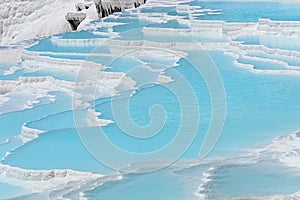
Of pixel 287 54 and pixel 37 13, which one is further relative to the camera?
pixel 37 13

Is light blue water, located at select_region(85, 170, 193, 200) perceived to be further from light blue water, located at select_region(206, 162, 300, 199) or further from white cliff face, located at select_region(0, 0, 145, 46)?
white cliff face, located at select_region(0, 0, 145, 46)

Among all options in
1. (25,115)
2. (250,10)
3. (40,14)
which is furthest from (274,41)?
(40,14)

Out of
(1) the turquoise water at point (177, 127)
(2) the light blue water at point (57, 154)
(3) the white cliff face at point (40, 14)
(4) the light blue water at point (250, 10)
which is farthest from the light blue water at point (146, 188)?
(3) the white cliff face at point (40, 14)

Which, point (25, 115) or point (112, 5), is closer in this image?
point (25, 115)

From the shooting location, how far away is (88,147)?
16.7 ft

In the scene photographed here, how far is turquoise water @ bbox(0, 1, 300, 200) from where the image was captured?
12.9 feet

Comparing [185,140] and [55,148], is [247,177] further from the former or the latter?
[55,148]

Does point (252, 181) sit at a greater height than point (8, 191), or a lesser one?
greater

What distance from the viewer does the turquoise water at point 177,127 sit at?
3941 millimetres

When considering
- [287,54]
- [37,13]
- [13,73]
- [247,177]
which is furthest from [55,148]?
[37,13]

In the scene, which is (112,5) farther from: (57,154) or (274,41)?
(57,154)

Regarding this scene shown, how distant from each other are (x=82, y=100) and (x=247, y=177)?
3467 millimetres

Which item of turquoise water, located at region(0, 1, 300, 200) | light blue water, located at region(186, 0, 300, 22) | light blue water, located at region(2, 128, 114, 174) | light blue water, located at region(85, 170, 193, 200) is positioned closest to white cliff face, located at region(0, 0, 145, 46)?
light blue water, located at region(186, 0, 300, 22)

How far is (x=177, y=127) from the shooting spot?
5.46 metres
